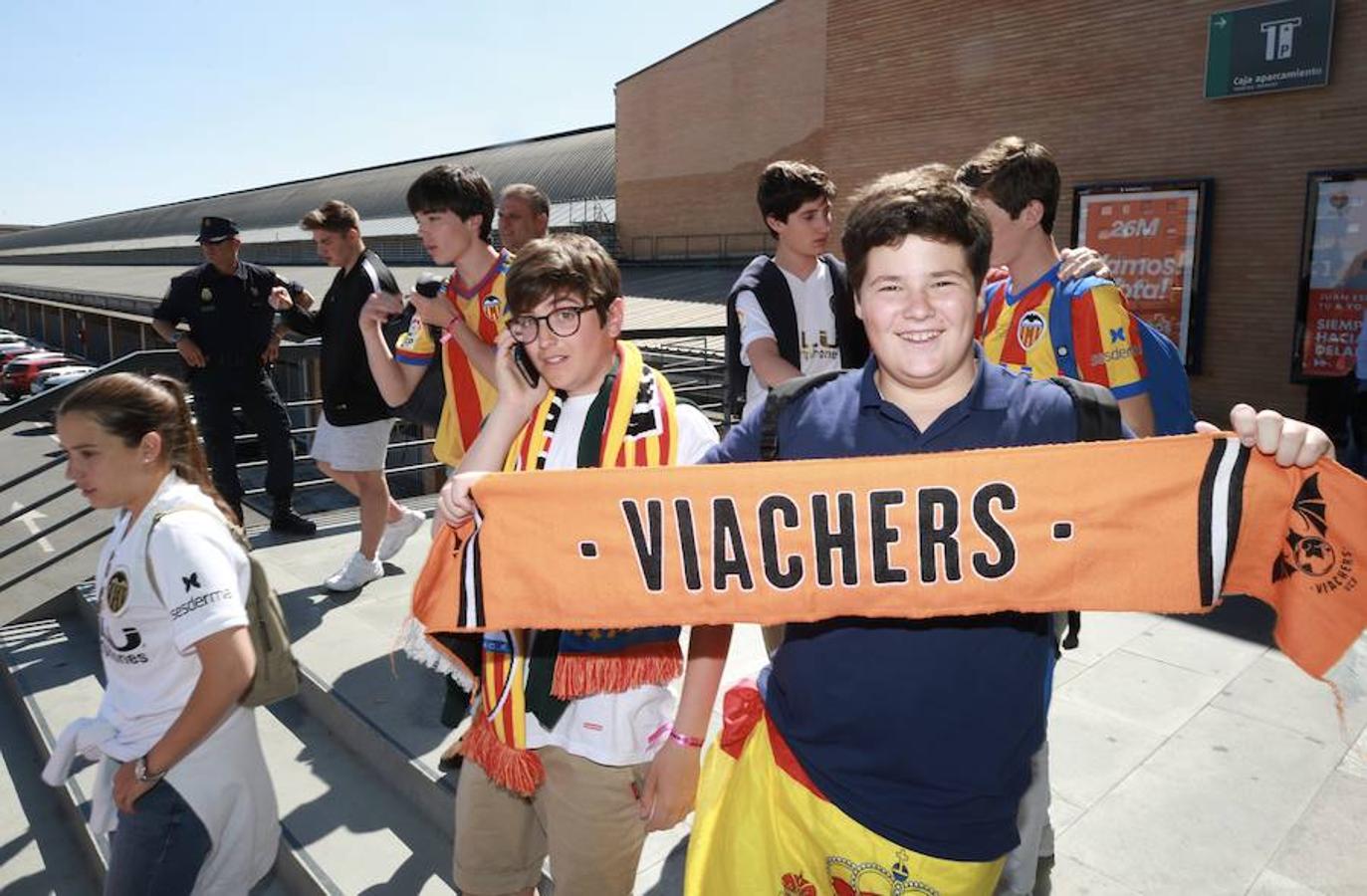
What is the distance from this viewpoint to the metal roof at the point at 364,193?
120ft

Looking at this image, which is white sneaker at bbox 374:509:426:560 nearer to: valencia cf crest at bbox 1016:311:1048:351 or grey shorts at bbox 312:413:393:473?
grey shorts at bbox 312:413:393:473

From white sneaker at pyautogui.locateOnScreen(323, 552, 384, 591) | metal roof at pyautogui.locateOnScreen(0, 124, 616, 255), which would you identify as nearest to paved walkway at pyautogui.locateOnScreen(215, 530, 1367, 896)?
white sneaker at pyautogui.locateOnScreen(323, 552, 384, 591)

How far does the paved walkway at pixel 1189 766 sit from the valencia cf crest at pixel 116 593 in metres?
1.52

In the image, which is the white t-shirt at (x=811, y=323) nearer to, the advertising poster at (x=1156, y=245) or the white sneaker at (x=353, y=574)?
the white sneaker at (x=353, y=574)

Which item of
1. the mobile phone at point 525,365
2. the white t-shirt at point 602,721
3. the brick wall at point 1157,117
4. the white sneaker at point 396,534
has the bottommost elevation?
the white sneaker at point 396,534

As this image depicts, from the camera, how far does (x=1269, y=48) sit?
35.9ft

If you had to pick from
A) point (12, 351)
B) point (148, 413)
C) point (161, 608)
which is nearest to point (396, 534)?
point (148, 413)

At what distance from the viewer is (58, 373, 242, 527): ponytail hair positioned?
7.66ft

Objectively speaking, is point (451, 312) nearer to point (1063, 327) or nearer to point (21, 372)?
point (1063, 327)

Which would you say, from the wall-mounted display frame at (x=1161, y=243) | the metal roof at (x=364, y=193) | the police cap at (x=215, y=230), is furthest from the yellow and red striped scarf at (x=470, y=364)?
the metal roof at (x=364, y=193)

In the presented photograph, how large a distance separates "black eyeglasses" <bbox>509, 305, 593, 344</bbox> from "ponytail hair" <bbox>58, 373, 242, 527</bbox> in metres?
1.00

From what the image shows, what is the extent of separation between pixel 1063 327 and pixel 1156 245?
37.3 ft

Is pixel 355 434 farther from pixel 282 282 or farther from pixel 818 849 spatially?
pixel 818 849

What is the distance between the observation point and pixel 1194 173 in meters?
11.9
